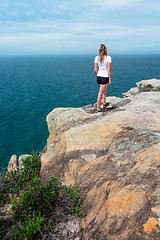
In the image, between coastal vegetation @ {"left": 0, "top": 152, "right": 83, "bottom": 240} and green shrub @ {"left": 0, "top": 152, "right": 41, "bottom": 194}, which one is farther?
green shrub @ {"left": 0, "top": 152, "right": 41, "bottom": 194}

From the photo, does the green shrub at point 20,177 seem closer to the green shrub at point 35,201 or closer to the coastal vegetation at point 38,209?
the coastal vegetation at point 38,209

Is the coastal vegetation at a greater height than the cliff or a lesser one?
lesser

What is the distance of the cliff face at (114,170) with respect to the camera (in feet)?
13.2

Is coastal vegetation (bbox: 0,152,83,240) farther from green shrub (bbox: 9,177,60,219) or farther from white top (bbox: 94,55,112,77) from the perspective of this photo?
white top (bbox: 94,55,112,77)

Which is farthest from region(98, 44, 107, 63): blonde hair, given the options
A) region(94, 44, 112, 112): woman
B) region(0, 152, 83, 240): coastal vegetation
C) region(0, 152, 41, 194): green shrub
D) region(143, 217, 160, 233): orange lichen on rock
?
region(143, 217, 160, 233): orange lichen on rock

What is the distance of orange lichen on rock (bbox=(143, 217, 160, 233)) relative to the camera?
360 centimetres

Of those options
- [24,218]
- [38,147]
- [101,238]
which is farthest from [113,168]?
[38,147]

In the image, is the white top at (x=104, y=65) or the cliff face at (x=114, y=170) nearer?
the cliff face at (x=114, y=170)

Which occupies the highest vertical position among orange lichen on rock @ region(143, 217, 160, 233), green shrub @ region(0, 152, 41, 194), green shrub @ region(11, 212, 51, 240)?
orange lichen on rock @ region(143, 217, 160, 233)

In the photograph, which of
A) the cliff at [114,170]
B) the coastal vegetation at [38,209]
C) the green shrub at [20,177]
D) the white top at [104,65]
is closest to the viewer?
the cliff at [114,170]

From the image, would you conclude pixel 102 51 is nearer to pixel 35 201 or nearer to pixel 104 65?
pixel 104 65

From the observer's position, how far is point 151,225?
366 centimetres

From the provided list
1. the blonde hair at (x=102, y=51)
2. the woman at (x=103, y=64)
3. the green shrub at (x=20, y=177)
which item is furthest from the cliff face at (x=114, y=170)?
the blonde hair at (x=102, y=51)

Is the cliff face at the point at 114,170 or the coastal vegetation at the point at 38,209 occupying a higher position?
the cliff face at the point at 114,170
